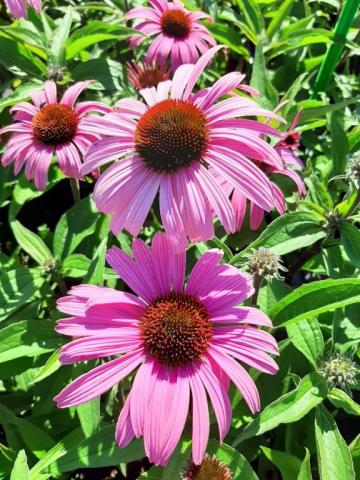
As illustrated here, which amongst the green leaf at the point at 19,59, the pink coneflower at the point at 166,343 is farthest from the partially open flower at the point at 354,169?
the green leaf at the point at 19,59

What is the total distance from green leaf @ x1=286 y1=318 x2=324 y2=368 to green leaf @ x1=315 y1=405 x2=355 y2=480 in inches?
4.2

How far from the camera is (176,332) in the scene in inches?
34.3

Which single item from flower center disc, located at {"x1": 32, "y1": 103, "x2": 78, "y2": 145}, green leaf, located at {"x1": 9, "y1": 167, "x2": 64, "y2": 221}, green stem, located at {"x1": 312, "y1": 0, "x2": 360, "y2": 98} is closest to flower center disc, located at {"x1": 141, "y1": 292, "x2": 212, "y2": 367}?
flower center disc, located at {"x1": 32, "y1": 103, "x2": 78, "y2": 145}

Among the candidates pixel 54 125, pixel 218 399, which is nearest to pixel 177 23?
pixel 54 125

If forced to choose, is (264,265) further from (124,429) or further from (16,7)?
(16,7)

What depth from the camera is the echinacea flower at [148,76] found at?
163 cm

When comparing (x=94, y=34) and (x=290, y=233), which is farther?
(x=94, y=34)

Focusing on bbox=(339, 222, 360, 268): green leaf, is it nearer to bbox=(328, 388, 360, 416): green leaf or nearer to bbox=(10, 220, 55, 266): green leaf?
bbox=(328, 388, 360, 416): green leaf

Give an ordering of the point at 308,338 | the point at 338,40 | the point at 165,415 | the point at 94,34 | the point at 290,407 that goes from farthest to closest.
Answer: the point at 94,34
the point at 338,40
the point at 308,338
the point at 290,407
the point at 165,415

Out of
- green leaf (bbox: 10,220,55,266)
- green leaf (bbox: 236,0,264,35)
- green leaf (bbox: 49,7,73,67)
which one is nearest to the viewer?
green leaf (bbox: 10,220,55,266)

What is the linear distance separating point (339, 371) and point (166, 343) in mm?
355

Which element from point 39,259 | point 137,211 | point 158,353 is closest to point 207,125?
point 137,211

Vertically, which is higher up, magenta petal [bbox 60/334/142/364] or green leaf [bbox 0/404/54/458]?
magenta petal [bbox 60/334/142/364]

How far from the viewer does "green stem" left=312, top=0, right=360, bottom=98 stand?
Result: 1.39m
